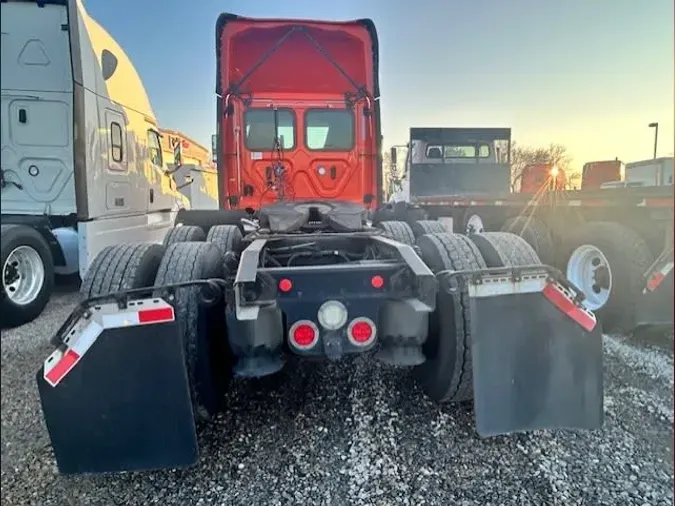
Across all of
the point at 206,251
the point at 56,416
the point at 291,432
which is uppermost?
the point at 206,251

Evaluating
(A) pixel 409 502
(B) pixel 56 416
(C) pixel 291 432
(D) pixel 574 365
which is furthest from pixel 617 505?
(B) pixel 56 416

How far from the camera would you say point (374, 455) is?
2154mm

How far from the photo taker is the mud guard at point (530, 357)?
187cm

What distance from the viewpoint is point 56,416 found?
1703 millimetres

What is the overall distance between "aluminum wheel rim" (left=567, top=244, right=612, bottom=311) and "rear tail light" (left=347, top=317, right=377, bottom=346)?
1.25 metres

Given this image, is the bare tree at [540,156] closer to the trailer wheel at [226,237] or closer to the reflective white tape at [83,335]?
the reflective white tape at [83,335]

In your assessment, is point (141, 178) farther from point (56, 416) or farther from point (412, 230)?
point (56, 416)

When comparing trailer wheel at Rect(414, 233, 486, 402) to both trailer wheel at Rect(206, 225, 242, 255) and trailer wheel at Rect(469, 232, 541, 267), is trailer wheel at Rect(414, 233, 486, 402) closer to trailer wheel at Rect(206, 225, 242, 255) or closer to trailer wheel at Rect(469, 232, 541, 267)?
trailer wheel at Rect(469, 232, 541, 267)

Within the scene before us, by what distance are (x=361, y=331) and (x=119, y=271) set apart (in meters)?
1.28

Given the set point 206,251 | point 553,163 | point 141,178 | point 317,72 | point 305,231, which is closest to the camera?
point 553,163

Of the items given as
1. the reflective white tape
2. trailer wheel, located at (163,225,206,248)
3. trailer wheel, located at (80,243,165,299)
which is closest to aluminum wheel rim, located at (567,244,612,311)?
the reflective white tape

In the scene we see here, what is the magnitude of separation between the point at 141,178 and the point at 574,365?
475cm

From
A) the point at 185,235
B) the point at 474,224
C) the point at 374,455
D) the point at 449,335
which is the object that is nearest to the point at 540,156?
the point at 449,335

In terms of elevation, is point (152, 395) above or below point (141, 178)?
below
